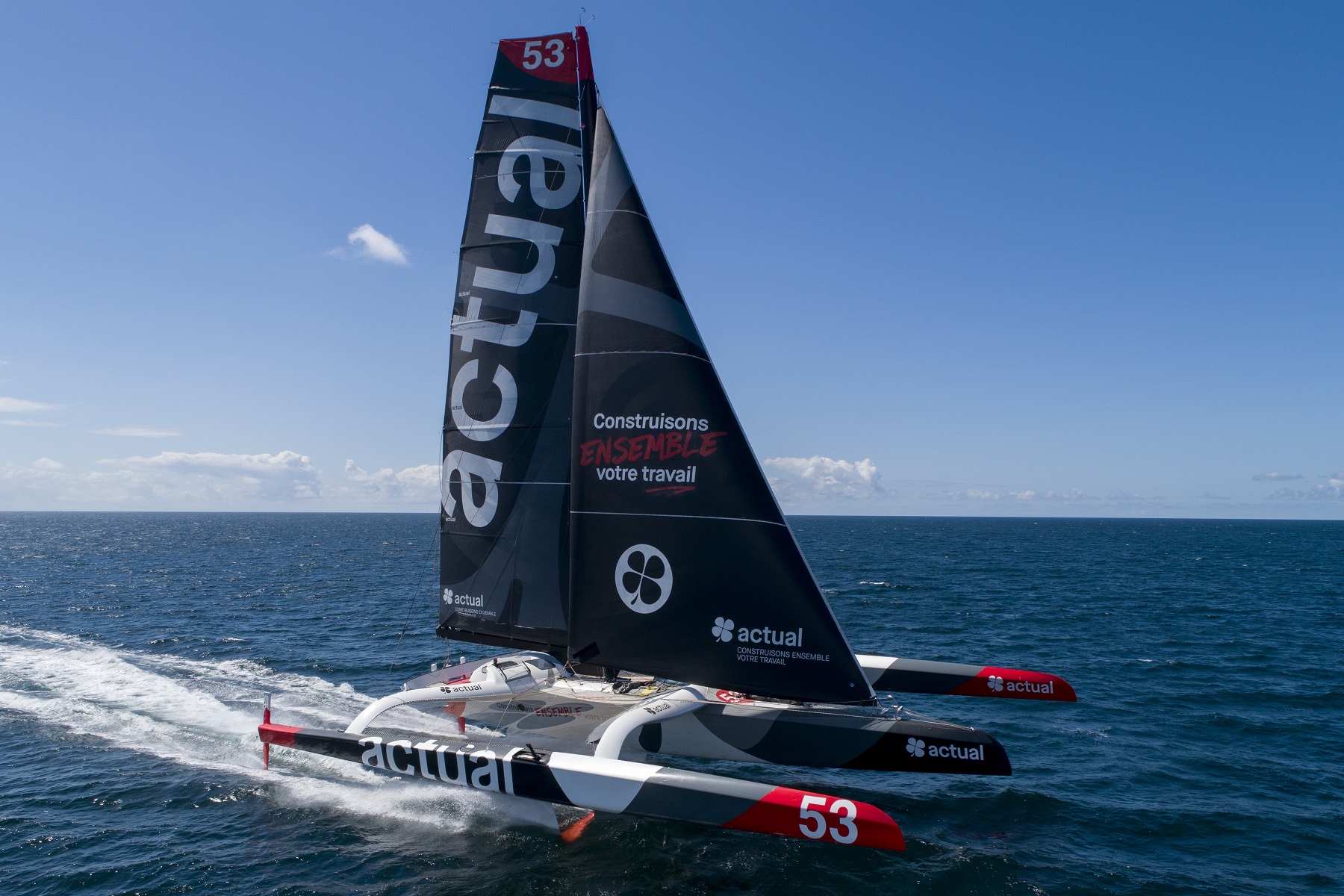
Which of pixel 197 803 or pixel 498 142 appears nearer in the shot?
pixel 197 803

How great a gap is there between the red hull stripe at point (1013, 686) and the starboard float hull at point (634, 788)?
15.2 ft

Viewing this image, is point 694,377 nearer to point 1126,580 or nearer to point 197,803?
point 197,803

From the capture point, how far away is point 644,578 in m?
9.98

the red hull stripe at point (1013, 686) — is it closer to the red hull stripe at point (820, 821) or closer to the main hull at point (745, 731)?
the main hull at point (745, 731)

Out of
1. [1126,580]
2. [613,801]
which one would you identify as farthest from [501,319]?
[1126,580]

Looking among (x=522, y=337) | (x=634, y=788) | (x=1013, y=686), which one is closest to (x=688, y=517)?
(x=634, y=788)

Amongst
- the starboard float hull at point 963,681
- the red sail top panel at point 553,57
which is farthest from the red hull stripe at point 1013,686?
the red sail top panel at point 553,57

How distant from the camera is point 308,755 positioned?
12.2 m

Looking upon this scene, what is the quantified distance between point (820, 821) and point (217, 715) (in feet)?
38.2

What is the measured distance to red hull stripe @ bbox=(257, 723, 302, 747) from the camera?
10.1 metres

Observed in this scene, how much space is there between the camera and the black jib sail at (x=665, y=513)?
9.59m

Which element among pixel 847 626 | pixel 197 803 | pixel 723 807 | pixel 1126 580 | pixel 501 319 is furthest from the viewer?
pixel 1126 580

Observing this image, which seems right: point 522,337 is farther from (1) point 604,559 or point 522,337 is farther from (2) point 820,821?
(2) point 820,821

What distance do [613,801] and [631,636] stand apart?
2.24m
